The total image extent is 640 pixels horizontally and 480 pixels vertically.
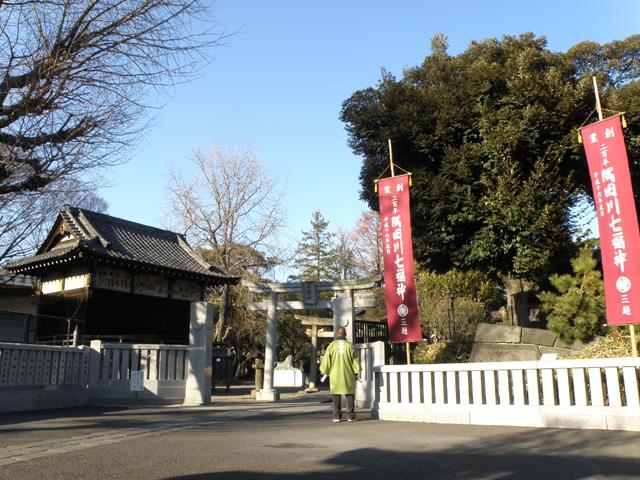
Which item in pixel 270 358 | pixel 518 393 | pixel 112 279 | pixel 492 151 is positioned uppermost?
pixel 492 151

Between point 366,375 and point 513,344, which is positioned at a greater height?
point 513,344

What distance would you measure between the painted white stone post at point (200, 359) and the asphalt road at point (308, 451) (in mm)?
4978

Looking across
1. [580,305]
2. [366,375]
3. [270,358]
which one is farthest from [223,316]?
[580,305]

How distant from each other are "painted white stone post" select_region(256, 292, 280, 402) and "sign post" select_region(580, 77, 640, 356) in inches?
453

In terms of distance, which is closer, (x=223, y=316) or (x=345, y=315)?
(x=345, y=315)

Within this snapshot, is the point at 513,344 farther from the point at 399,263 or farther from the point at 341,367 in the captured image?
the point at 341,367

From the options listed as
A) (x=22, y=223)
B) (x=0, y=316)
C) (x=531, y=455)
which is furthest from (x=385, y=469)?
(x=0, y=316)

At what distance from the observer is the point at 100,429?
7.56 metres

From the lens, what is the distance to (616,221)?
27.1ft

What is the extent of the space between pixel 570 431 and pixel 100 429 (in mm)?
6566

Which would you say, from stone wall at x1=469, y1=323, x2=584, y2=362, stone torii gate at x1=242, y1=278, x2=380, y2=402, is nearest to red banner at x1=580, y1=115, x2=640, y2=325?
stone wall at x1=469, y1=323, x2=584, y2=362

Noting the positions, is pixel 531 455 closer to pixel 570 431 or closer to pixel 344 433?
pixel 570 431

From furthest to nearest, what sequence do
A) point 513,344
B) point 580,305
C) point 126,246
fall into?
point 126,246 → point 513,344 → point 580,305

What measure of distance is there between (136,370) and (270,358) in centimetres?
562
